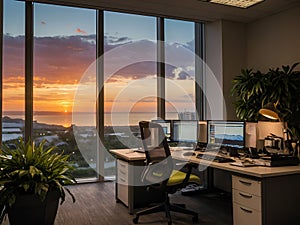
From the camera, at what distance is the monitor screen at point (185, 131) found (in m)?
4.27

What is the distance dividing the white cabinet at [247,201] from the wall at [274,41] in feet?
9.12

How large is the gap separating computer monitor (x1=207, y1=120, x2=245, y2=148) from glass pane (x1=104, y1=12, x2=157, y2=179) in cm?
185

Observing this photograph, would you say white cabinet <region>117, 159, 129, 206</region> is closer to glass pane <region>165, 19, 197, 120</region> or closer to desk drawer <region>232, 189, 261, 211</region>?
desk drawer <region>232, 189, 261, 211</region>

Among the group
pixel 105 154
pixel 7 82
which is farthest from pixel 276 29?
pixel 7 82

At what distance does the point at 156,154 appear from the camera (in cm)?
343

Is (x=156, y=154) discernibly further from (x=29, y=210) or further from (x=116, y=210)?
(x=29, y=210)

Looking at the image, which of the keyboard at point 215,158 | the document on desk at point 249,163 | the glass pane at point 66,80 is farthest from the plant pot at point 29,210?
the glass pane at point 66,80

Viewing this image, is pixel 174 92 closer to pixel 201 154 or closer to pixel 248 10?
pixel 248 10

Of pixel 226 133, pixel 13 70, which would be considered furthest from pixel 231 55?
pixel 13 70

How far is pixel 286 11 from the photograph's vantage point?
4.91 metres

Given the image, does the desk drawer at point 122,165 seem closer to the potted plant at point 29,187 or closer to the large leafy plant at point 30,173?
the large leafy plant at point 30,173

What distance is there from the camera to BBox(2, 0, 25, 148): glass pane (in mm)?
4820

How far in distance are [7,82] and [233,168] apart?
3.81m

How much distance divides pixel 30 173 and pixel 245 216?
6.58 ft
